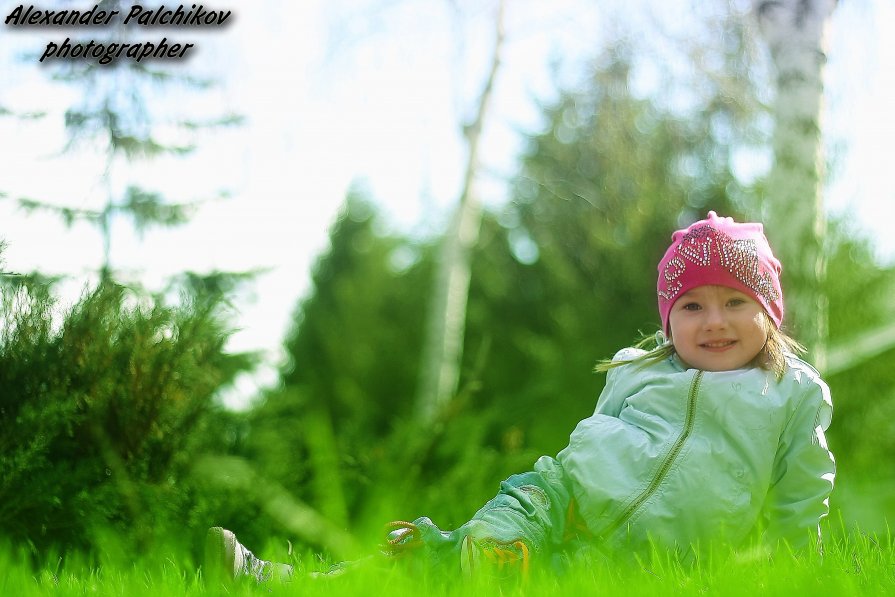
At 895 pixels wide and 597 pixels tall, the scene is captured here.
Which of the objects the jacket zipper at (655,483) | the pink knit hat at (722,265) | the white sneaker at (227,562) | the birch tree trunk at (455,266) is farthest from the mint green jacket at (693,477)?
the birch tree trunk at (455,266)

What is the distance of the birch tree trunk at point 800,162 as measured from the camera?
579 cm

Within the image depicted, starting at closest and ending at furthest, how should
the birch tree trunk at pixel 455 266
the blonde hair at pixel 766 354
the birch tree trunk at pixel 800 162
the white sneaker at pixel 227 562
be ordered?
the white sneaker at pixel 227 562 < the blonde hair at pixel 766 354 < the birch tree trunk at pixel 800 162 < the birch tree trunk at pixel 455 266

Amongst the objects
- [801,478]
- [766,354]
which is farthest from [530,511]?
[766,354]

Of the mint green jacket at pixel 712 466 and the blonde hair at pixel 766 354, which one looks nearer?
the mint green jacket at pixel 712 466

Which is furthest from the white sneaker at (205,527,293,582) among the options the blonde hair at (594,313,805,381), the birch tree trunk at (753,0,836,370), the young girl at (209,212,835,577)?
the birch tree trunk at (753,0,836,370)

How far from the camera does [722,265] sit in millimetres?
3324

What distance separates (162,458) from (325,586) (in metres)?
1.59

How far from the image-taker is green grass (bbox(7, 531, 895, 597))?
8.29ft

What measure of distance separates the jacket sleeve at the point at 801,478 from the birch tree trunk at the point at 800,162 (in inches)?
107

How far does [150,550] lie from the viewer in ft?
11.7

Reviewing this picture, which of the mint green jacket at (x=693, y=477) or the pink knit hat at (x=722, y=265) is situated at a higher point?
the pink knit hat at (x=722, y=265)

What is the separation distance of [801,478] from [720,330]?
569mm

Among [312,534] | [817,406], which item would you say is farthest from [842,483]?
[312,534]

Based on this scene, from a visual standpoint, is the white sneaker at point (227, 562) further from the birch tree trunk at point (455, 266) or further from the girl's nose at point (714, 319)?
the birch tree trunk at point (455, 266)
